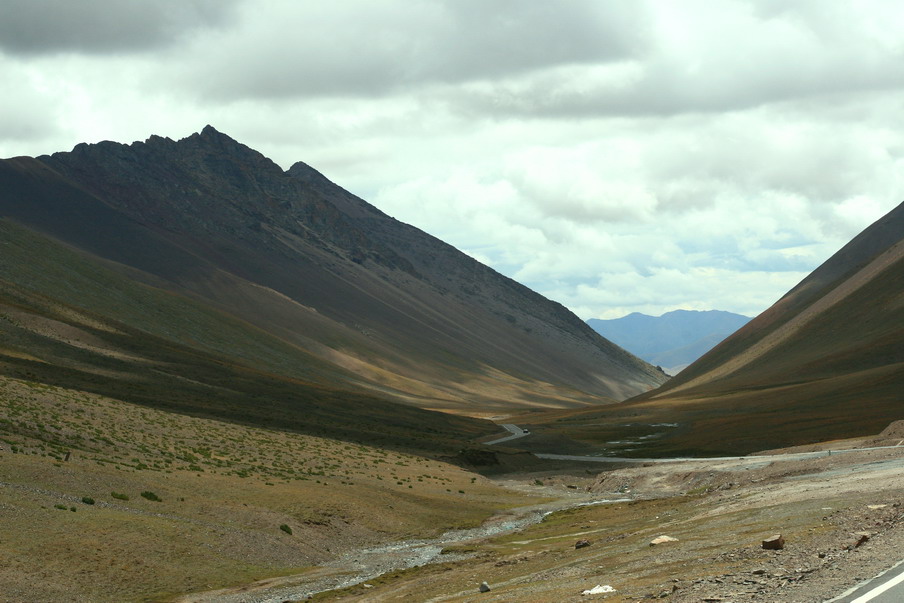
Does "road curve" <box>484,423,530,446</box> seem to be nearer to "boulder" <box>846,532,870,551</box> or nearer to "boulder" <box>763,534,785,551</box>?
"boulder" <box>763,534,785,551</box>

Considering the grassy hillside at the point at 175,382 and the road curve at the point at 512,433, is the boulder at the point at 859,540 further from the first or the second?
the road curve at the point at 512,433

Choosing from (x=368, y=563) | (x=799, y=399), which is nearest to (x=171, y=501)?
(x=368, y=563)

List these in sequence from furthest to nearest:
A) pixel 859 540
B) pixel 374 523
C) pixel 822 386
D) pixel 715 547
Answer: pixel 822 386, pixel 374 523, pixel 715 547, pixel 859 540

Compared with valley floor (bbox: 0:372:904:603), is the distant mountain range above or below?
above

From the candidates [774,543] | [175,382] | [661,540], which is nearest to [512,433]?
[175,382]

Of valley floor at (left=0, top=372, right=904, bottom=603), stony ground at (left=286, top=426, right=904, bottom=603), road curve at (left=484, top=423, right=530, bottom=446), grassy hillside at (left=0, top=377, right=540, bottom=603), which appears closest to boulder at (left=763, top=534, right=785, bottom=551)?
stony ground at (left=286, top=426, right=904, bottom=603)

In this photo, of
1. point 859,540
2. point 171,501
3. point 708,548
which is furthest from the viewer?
point 171,501

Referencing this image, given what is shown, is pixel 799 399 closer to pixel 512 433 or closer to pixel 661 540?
pixel 512 433

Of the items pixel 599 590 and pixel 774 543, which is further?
pixel 774 543

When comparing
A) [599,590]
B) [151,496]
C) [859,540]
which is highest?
[859,540]

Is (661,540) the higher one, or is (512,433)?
(661,540)

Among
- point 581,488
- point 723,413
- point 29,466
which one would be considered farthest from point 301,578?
point 723,413

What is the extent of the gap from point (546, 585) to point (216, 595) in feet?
58.3

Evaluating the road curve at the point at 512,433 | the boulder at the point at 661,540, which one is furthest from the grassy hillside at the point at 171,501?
the road curve at the point at 512,433
